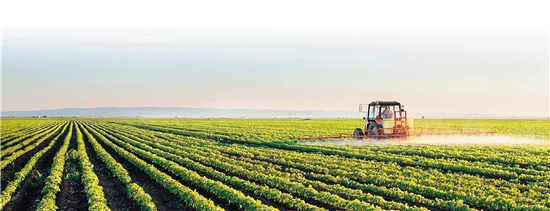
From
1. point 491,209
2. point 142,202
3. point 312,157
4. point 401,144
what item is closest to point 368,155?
point 312,157

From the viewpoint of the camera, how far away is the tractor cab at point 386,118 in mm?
26375

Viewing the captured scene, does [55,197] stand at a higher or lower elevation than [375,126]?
lower

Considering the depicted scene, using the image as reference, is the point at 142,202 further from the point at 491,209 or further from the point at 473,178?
the point at 473,178

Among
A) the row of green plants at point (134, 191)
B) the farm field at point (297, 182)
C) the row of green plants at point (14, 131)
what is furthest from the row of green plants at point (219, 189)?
the row of green plants at point (14, 131)

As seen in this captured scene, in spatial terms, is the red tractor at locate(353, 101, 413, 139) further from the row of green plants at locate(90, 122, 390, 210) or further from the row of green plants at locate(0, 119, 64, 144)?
the row of green plants at locate(0, 119, 64, 144)

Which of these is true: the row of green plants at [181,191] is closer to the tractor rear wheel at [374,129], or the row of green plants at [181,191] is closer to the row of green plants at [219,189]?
the row of green plants at [219,189]

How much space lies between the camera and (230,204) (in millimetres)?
12406

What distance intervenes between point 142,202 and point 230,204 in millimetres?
2156

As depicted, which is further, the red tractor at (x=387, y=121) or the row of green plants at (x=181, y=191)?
the red tractor at (x=387, y=121)

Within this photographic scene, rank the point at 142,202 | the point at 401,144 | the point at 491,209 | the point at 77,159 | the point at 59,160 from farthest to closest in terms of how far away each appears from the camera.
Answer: the point at 401,144 < the point at 77,159 < the point at 59,160 < the point at 142,202 < the point at 491,209

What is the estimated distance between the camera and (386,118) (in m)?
26.6

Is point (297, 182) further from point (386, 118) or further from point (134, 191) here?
point (386, 118)

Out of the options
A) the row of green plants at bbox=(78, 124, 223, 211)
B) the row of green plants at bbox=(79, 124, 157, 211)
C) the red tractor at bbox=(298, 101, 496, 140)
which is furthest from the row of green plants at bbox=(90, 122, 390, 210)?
the red tractor at bbox=(298, 101, 496, 140)

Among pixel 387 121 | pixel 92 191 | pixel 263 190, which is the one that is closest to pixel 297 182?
pixel 263 190
